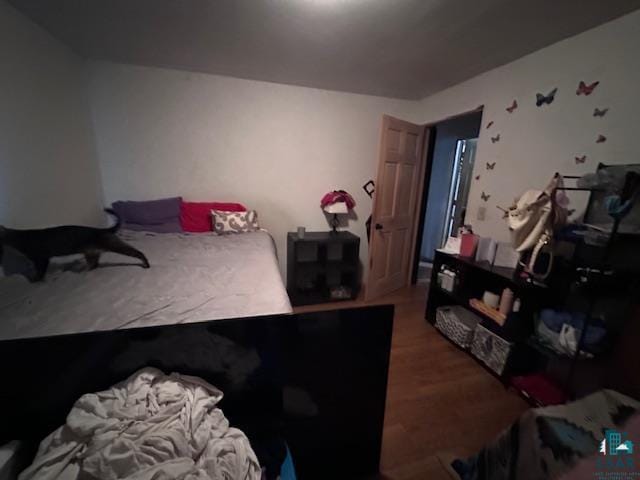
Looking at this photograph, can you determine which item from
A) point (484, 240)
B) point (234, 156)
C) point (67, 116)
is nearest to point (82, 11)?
point (67, 116)

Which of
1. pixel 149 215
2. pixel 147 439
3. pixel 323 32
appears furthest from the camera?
pixel 149 215

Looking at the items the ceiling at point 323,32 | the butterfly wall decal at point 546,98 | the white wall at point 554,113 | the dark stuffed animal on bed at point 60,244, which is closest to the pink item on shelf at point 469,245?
the white wall at point 554,113

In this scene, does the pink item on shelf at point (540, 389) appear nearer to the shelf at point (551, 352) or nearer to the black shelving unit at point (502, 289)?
the black shelving unit at point (502, 289)

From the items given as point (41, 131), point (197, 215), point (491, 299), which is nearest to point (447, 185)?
point (491, 299)

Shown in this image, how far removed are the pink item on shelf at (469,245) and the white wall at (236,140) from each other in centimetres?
132

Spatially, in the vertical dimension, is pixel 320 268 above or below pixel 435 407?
above

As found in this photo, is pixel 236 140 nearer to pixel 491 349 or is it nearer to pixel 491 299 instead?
pixel 491 299

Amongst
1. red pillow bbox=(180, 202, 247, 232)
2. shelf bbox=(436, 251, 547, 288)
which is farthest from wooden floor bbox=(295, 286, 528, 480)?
red pillow bbox=(180, 202, 247, 232)

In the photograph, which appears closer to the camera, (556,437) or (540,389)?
(556,437)

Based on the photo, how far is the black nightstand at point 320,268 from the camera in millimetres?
2754

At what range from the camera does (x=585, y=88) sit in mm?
1590

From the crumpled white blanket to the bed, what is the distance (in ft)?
0.95

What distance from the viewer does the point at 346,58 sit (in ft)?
6.78

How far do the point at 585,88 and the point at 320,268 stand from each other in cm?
243
